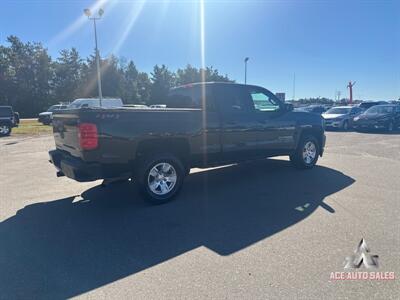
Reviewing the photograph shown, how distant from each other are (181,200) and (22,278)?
8.90ft

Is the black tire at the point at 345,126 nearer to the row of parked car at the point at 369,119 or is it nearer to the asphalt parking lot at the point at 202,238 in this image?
the row of parked car at the point at 369,119

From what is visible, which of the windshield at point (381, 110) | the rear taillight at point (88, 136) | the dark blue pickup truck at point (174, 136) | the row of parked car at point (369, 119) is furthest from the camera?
the windshield at point (381, 110)

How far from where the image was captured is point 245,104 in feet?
20.4

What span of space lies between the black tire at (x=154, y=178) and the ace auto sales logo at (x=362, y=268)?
9.32ft

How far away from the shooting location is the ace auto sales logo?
9.44ft

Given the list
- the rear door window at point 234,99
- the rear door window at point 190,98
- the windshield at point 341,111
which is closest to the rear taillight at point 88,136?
the rear door window at point 190,98

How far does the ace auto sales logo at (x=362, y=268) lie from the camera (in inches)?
113

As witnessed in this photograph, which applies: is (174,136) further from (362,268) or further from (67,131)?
(362,268)

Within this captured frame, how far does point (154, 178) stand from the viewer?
4.93 metres

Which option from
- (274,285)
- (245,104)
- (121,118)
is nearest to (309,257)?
(274,285)

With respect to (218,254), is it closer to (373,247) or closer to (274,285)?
(274,285)

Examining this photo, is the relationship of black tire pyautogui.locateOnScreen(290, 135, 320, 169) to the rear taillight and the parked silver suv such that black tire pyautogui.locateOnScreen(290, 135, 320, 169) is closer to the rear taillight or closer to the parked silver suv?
the rear taillight

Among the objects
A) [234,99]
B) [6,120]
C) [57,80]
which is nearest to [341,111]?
[234,99]

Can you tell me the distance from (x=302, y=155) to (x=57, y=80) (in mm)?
57693
